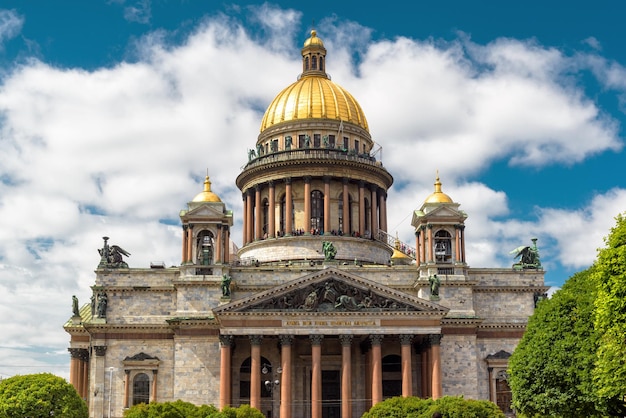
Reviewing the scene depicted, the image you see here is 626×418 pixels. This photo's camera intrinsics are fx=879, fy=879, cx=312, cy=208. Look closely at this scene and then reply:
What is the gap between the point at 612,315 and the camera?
1656 inches

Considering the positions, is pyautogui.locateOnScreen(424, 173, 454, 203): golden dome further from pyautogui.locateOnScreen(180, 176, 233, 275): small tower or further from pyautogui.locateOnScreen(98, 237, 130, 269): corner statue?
pyautogui.locateOnScreen(98, 237, 130, 269): corner statue

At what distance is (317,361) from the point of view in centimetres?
6981

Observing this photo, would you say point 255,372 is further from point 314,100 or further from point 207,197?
point 314,100

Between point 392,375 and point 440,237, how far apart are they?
12.8m

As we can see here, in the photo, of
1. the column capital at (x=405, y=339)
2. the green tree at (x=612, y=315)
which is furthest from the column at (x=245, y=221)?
the green tree at (x=612, y=315)

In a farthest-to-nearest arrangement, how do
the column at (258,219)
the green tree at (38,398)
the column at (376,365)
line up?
the column at (258,219) → the column at (376,365) → the green tree at (38,398)

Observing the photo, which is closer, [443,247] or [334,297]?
[334,297]

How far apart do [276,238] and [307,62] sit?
21942 millimetres

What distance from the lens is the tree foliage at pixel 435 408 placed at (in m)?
56.7

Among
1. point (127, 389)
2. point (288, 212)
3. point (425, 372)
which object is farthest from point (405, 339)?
point (127, 389)

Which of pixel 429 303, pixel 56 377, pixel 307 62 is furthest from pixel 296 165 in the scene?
pixel 56 377

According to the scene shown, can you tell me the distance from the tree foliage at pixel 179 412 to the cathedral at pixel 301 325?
732 cm

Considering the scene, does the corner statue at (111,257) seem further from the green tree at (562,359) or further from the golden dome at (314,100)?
the green tree at (562,359)

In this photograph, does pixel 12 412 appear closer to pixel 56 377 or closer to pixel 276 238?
pixel 56 377
